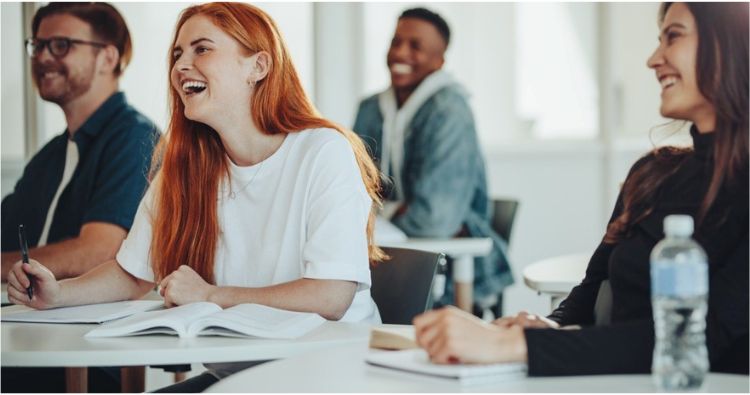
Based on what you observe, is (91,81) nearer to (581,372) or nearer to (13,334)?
(13,334)

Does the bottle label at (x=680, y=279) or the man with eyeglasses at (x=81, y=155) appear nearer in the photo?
the bottle label at (x=680, y=279)

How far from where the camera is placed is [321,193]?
214 cm

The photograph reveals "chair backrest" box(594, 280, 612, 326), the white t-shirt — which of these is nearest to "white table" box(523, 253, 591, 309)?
the white t-shirt

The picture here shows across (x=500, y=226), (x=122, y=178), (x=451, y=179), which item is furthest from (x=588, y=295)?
(x=500, y=226)

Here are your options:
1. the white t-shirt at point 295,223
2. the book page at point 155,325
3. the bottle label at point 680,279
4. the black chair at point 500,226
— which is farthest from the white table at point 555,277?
the black chair at point 500,226

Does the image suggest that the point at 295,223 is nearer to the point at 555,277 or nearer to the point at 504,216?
the point at 555,277

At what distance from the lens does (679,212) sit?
5.12 feet

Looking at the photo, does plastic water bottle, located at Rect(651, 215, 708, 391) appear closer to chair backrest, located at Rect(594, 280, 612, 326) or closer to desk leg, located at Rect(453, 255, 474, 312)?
chair backrest, located at Rect(594, 280, 612, 326)

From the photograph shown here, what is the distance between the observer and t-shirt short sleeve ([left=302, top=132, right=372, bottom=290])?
203 centimetres

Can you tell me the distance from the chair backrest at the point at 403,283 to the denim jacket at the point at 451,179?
1.83 m

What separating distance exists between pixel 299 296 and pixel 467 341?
70 cm

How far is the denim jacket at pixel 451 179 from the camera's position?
4176 mm

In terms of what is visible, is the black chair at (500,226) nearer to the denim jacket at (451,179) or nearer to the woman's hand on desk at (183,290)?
the denim jacket at (451,179)

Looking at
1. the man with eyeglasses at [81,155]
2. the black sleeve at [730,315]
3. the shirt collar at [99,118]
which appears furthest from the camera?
the shirt collar at [99,118]
